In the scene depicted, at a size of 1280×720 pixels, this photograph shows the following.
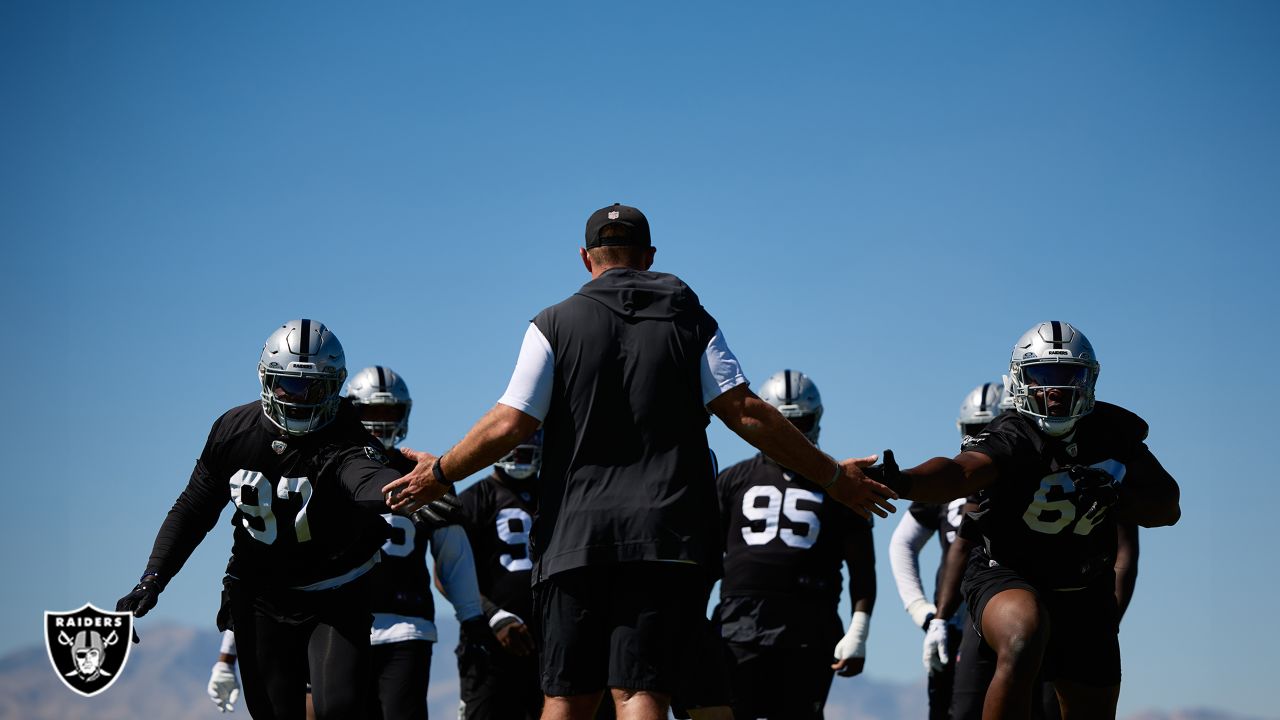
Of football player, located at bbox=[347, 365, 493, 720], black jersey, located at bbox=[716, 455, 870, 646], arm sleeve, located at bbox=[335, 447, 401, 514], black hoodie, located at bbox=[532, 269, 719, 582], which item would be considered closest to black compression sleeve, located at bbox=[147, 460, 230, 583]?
arm sleeve, located at bbox=[335, 447, 401, 514]

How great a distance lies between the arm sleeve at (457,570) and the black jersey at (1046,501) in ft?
11.8

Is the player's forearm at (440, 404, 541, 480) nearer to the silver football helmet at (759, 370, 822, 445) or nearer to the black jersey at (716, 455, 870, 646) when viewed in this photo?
the black jersey at (716, 455, 870, 646)

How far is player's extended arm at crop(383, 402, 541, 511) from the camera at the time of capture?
18.9 ft

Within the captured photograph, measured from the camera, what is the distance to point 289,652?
7.27 meters

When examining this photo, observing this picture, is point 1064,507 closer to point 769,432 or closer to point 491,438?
point 769,432

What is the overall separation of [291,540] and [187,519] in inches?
23.4

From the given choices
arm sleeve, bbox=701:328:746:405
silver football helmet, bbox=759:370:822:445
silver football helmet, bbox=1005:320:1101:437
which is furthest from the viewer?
silver football helmet, bbox=759:370:822:445

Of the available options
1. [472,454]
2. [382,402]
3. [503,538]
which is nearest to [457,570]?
[503,538]

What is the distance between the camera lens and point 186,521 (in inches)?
292

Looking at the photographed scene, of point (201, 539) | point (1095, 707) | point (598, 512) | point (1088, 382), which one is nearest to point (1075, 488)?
point (1088, 382)

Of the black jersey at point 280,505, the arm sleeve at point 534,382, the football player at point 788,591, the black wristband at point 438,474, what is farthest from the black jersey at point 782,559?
the arm sleeve at point 534,382

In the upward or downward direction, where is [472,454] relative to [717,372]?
downward

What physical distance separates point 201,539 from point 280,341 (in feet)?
3.59

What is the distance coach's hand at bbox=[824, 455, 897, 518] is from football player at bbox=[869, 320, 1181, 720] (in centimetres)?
91
